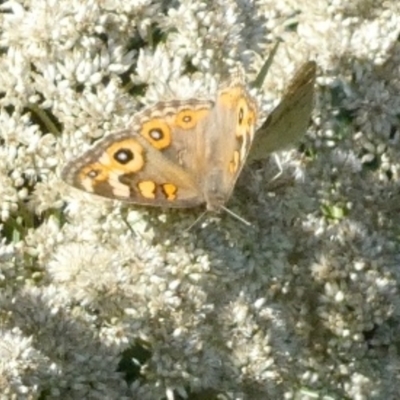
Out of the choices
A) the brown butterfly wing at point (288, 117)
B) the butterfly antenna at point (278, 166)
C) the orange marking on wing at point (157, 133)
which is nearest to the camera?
the orange marking on wing at point (157, 133)

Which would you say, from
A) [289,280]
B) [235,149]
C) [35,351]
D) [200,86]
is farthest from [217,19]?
[35,351]

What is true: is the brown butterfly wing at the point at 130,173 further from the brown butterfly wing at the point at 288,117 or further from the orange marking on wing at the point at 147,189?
the brown butterfly wing at the point at 288,117

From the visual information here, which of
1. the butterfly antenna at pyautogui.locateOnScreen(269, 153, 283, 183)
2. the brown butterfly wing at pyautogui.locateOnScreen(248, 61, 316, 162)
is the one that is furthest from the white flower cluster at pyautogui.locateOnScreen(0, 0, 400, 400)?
the brown butterfly wing at pyautogui.locateOnScreen(248, 61, 316, 162)

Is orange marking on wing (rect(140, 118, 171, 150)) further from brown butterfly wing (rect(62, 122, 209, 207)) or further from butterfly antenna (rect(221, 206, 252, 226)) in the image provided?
butterfly antenna (rect(221, 206, 252, 226))

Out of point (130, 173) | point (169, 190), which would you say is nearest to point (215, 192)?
point (169, 190)

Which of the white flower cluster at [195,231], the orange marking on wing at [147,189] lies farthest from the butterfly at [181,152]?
the white flower cluster at [195,231]
